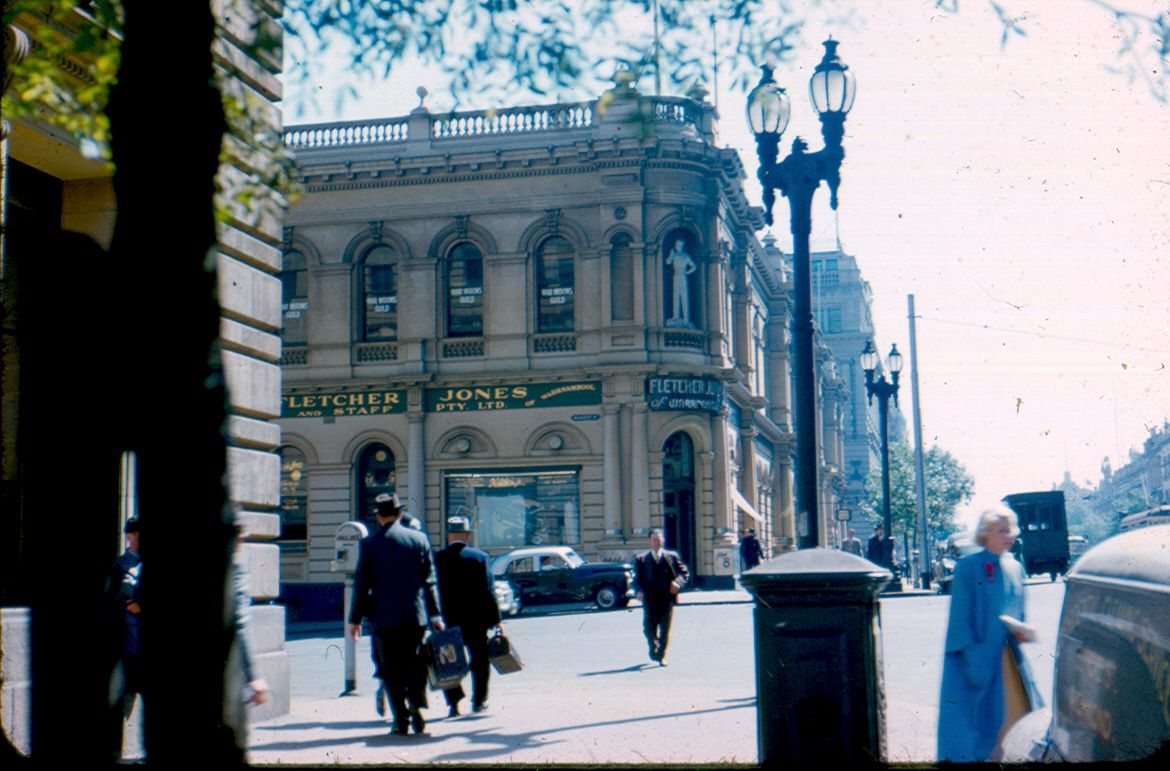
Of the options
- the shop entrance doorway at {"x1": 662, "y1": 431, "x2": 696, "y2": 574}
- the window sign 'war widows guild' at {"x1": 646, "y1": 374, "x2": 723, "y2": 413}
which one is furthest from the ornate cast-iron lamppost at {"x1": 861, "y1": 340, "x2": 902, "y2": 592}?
the shop entrance doorway at {"x1": 662, "y1": 431, "x2": 696, "y2": 574}

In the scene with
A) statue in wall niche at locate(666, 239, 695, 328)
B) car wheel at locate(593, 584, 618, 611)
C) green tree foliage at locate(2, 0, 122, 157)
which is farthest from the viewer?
statue in wall niche at locate(666, 239, 695, 328)

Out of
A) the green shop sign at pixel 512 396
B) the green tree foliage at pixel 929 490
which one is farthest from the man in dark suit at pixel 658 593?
the green tree foliage at pixel 929 490

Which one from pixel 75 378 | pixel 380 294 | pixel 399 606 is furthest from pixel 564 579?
pixel 75 378

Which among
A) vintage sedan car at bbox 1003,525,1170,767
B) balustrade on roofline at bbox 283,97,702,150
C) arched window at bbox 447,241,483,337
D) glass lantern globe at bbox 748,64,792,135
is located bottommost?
vintage sedan car at bbox 1003,525,1170,767

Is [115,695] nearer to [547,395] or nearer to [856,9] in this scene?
[856,9]

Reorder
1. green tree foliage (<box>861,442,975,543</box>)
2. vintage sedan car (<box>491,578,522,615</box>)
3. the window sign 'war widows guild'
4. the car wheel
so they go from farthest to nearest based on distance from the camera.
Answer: green tree foliage (<box>861,442,975,543</box>) < the window sign 'war widows guild' < the car wheel < vintage sedan car (<box>491,578,522,615</box>)

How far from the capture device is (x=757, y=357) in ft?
162

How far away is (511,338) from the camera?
124ft

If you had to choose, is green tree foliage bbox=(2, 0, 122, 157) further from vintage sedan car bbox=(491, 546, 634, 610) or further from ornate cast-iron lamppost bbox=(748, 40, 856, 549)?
vintage sedan car bbox=(491, 546, 634, 610)

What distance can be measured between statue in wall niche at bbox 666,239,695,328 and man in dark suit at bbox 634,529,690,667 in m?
20.8

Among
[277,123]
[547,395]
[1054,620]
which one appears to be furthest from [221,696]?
[547,395]

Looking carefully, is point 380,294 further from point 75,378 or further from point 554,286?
point 75,378

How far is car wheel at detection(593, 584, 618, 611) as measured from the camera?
98.9 ft

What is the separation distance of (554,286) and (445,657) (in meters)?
27.8
